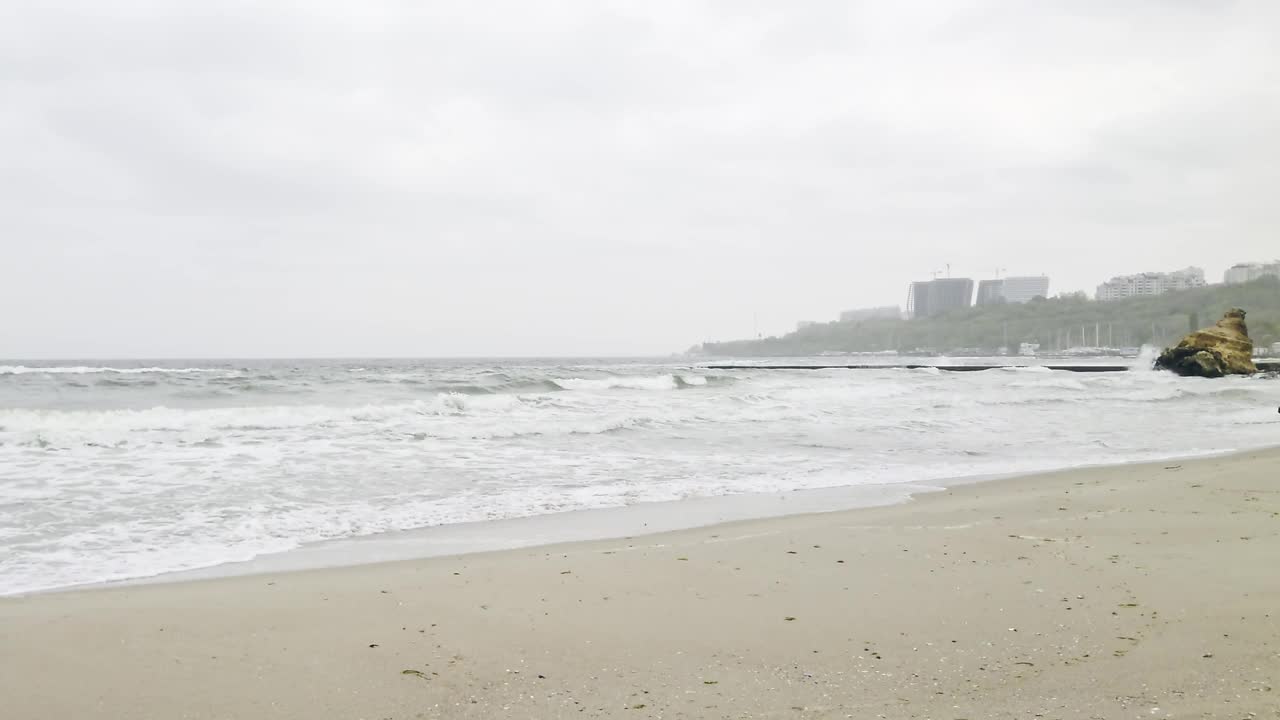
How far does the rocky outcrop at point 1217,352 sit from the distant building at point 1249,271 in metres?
102

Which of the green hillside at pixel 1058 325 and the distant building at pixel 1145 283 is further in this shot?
the distant building at pixel 1145 283

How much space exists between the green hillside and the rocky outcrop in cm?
5135

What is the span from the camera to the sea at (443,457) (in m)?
6.16

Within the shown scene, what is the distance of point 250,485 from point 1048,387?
28125 millimetres

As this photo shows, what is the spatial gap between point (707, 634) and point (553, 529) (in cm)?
311

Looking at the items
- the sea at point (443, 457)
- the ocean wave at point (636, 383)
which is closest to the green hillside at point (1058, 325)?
the ocean wave at point (636, 383)

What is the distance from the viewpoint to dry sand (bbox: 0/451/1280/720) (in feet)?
8.91

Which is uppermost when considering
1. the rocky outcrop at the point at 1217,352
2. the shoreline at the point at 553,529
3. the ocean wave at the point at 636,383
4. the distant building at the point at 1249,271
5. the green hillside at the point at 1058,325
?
the distant building at the point at 1249,271

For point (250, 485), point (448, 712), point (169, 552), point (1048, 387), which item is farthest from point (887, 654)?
point (1048, 387)

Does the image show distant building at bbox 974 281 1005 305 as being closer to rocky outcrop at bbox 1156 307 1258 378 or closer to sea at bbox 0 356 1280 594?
rocky outcrop at bbox 1156 307 1258 378

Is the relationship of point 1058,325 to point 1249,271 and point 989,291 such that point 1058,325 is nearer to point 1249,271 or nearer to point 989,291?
point 1249,271

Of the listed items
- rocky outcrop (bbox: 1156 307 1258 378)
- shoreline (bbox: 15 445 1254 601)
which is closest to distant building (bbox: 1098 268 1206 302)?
rocky outcrop (bbox: 1156 307 1258 378)

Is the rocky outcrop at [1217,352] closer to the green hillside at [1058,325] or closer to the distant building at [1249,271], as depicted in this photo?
the green hillside at [1058,325]

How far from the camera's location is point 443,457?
10477 millimetres
